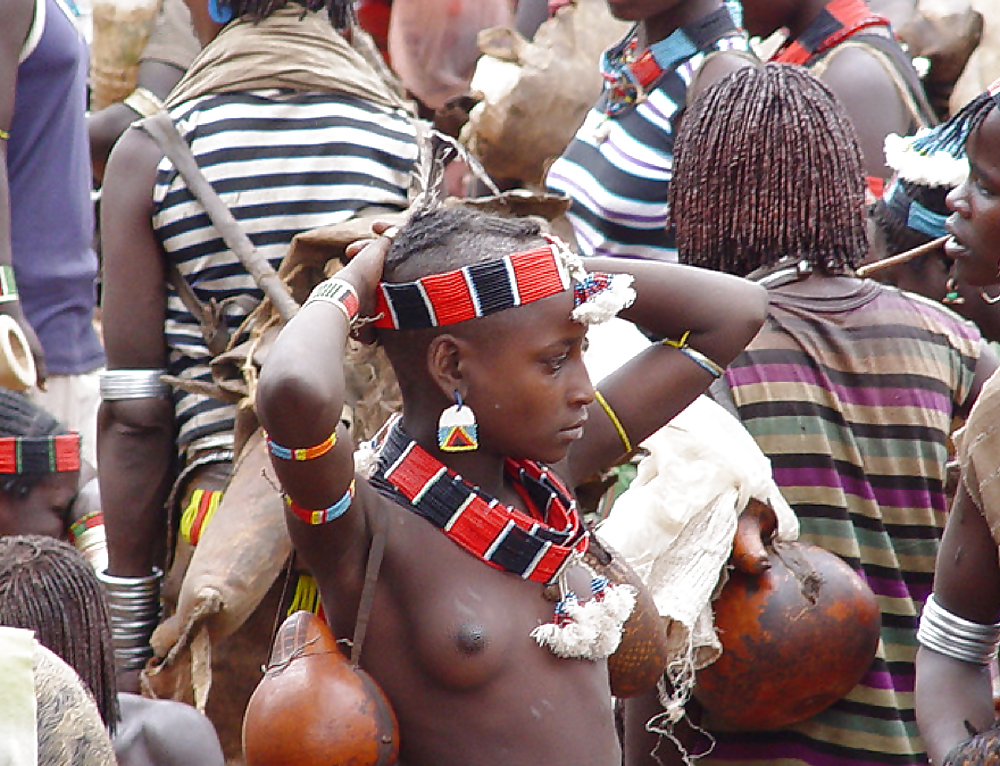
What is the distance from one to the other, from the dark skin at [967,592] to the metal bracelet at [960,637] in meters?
0.01

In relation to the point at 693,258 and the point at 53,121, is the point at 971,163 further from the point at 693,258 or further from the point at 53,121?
the point at 53,121

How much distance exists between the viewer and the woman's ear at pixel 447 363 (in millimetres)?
2986

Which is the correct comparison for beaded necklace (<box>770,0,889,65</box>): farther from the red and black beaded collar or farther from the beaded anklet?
the red and black beaded collar

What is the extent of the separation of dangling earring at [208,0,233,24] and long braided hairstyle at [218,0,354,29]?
1cm

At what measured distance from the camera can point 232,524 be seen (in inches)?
148

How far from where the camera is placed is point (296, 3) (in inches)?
171

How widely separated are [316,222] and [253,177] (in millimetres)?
199

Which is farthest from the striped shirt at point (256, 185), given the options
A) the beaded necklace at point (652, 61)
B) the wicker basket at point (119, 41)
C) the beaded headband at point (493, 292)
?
the wicker basket at point (119, 41)

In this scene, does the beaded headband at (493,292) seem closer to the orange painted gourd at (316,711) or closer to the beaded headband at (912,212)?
Result: the orange painted gourd at (316,711)

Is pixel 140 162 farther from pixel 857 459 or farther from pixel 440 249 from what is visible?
pixel 857 459

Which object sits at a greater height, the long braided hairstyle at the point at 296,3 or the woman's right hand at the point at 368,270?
the woman's right hand at the point at 368,270

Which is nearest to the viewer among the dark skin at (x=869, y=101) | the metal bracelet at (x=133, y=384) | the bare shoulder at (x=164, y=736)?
the bare shoulder at (x=164, y=736)

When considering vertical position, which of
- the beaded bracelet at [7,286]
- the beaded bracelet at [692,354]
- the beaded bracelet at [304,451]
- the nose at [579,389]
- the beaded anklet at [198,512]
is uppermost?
the beaded bracelet at [304,451]


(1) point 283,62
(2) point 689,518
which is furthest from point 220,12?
(2) point 689,518
